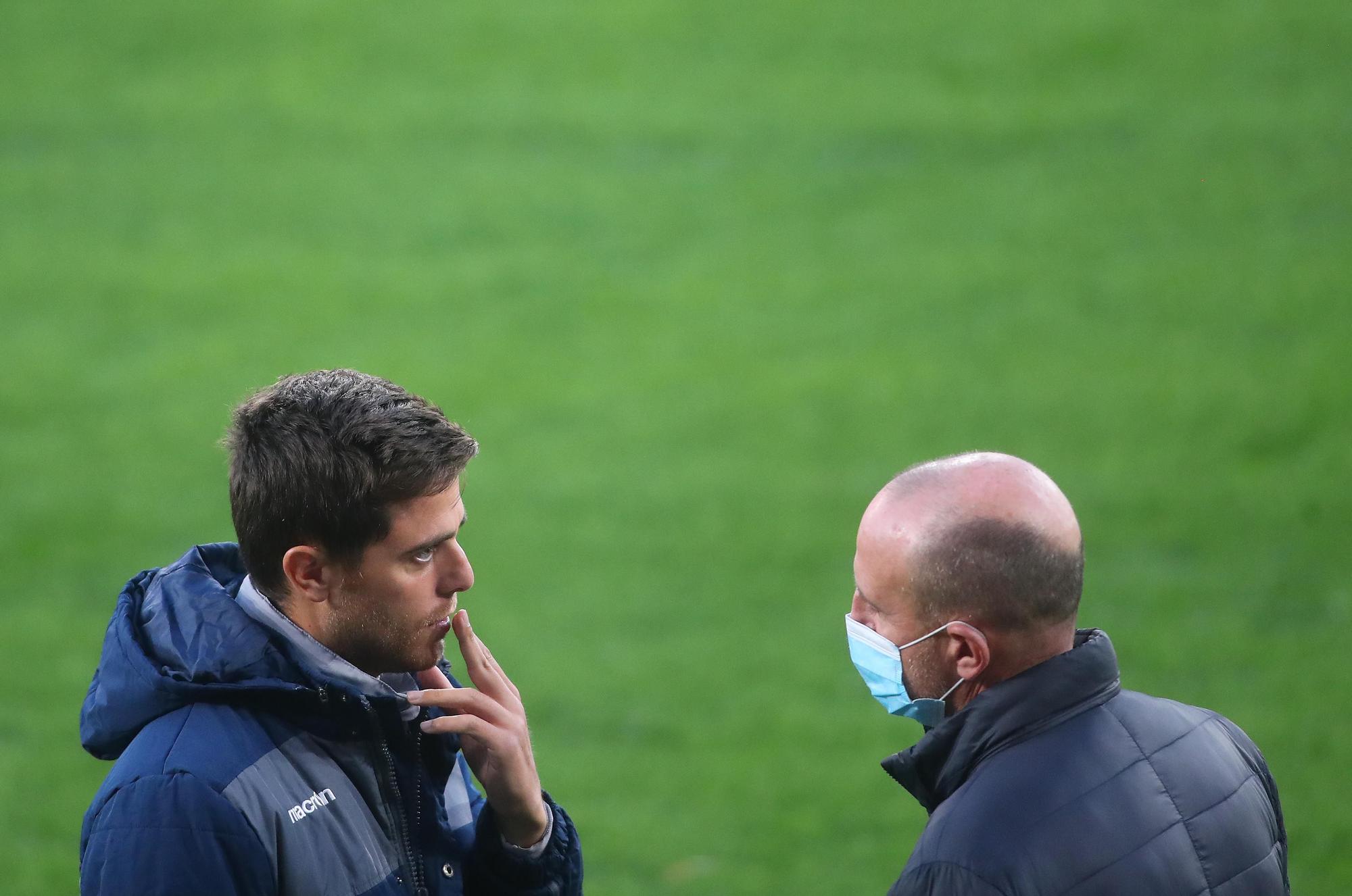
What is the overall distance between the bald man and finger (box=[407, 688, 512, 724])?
776 mm

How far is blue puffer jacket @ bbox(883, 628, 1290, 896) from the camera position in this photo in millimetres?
2539

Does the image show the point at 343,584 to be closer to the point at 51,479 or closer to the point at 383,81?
the point at 51,479

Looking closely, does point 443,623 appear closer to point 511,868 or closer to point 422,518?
point 422,518

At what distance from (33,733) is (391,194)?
7.09m

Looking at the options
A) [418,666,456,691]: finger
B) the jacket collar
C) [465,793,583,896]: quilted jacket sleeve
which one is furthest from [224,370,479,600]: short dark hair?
the jacket collar

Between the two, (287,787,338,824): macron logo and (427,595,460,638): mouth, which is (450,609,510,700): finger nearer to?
(427,595,460,638): mouth

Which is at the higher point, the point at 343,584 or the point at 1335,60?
the point at 1335,60

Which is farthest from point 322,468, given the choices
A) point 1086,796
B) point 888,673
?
point 1086,796

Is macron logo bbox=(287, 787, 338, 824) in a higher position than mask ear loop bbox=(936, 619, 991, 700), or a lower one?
lower

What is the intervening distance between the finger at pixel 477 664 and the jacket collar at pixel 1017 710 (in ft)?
2.84

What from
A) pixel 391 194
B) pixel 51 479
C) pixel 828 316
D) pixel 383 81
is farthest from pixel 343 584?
pixel 383 81

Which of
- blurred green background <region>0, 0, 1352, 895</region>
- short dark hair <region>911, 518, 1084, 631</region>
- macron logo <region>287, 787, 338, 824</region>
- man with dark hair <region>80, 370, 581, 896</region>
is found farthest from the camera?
blurred green background <region>0, 0, 1352, 895</region>

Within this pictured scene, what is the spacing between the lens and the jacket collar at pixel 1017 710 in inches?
108

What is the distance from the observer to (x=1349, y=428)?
9602 mm
